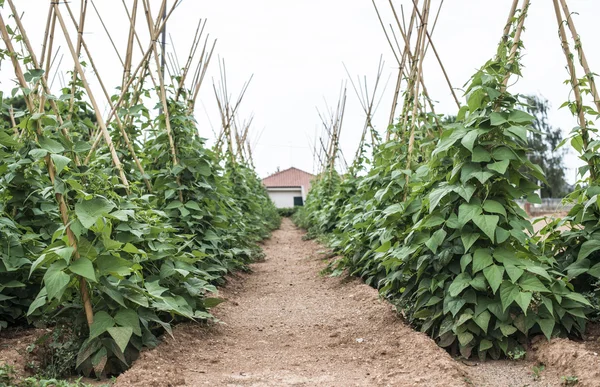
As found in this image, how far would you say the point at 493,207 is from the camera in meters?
3.81

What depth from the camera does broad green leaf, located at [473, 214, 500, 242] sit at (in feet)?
12.1

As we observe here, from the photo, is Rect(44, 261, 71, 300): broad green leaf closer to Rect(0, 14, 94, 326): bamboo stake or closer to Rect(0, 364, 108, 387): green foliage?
Rect(0, 14, 94, 326): bamboo stake

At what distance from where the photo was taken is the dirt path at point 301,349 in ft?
11.8

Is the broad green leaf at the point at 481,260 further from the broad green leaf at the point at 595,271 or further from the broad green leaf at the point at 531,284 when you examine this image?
the broad green leaf at the point at 595,271

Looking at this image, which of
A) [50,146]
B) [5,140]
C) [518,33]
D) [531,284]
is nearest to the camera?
[50,146]

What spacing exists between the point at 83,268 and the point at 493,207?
2486mm

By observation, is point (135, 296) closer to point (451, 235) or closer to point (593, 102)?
point (451, 235)

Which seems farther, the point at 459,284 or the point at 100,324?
the point at 459,284

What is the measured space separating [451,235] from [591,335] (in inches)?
43.0

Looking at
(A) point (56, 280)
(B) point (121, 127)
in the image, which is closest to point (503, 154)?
(A) point (56, 280)

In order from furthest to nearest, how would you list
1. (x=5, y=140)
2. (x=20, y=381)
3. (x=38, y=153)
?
(x=5, y=140), (x=38, y=153), (x=20, y=381)

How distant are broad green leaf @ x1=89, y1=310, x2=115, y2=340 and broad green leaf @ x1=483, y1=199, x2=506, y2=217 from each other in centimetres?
240

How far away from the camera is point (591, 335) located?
12.8 feet

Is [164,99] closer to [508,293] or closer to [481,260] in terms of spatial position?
[481,260]
